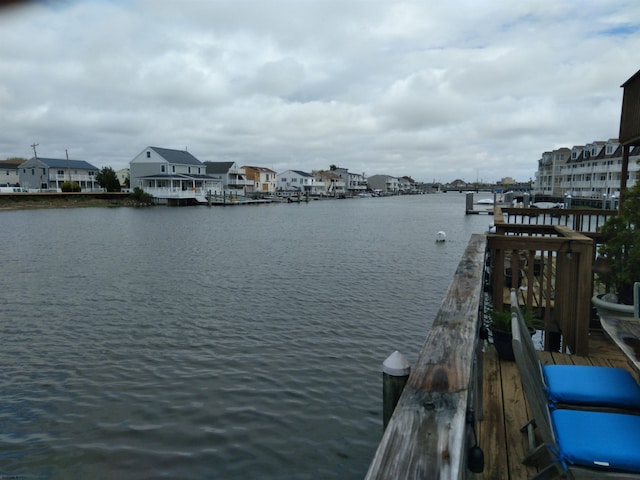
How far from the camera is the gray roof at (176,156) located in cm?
8038

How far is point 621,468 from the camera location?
2234mm

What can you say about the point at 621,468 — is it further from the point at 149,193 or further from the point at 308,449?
the point at 149,193

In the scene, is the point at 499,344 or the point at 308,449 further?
the point at 308,449

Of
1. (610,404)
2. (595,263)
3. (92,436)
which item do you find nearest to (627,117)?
(595,263)

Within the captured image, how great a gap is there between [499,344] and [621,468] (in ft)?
8.59

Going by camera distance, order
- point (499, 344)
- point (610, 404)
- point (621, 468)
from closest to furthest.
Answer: point (621, 468) → point (610, 404) → point (499, 344)

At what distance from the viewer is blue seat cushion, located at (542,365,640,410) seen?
2846 millimetres

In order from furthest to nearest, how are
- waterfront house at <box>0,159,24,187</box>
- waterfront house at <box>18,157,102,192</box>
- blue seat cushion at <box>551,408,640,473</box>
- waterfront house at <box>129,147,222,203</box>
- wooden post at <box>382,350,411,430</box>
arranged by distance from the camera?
waterfront house at <box>0,159,24,187</box> < waterfront house at <box>18,157,102,192</box> < waterfront house at <box>129,147,222,203</box> < wooden post at <box>382,350,411,430</box> < blue seat cushion at <box>551,408,640,473</box>

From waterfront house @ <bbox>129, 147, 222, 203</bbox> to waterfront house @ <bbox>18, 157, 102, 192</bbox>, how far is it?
478 inches

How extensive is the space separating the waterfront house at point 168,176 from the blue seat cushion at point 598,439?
2937 inches

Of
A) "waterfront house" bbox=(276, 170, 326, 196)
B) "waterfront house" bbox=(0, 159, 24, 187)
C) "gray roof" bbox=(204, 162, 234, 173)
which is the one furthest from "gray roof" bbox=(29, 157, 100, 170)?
"waterfront house" bbox=(276, 170, 326, 196)

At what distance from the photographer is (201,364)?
28.3 ft

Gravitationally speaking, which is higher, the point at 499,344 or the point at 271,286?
the point at 499,344

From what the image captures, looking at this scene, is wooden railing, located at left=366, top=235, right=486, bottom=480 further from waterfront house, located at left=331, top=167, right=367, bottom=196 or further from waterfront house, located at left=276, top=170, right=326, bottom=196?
waterfront house, located at left=331, top=167, right=367, bottom=196
